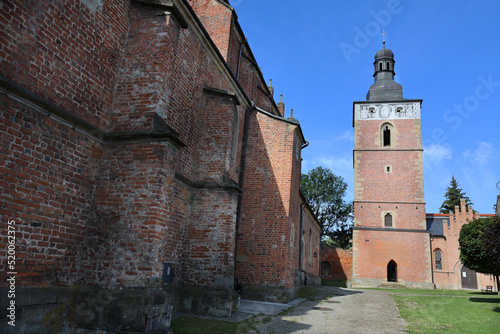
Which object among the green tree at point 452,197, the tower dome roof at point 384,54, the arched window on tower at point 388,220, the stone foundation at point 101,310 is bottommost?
the stone foundation at point 101,310

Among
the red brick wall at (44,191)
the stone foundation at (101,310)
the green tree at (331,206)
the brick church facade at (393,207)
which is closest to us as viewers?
the red brick wall at (44,191)

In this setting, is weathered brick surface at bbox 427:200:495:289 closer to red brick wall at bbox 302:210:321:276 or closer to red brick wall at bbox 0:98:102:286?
red brick wall at bbox 302:210:321:276

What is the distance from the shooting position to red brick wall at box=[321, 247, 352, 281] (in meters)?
37.2

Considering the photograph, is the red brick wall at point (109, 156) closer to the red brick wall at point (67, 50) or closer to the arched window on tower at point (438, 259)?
the red brick wall at point (67, 50)

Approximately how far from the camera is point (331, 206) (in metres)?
49.7

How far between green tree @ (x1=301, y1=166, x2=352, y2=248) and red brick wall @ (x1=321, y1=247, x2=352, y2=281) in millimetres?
11416

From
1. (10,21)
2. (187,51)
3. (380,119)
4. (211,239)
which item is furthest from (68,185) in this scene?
(380,119)

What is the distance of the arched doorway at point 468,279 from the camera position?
1273 inches

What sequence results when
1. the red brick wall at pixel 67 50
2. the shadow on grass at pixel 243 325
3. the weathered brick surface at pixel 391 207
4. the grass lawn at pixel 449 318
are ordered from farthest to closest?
1. the weathered brick surface at pixel 391 207
2. the grass lawn at pixel 449 318
3. the shadow on grass at pixel 243 325
4. the red brick wall at pixel 67 50

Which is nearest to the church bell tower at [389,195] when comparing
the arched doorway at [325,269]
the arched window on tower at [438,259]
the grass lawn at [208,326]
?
the arched window on tower at [438,259]

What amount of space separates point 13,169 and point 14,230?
80cm

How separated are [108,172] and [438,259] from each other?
114ft

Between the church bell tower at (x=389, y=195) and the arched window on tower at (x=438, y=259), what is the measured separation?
5.85 meters

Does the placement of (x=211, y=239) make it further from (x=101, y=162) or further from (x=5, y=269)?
(x=5, y=269)
